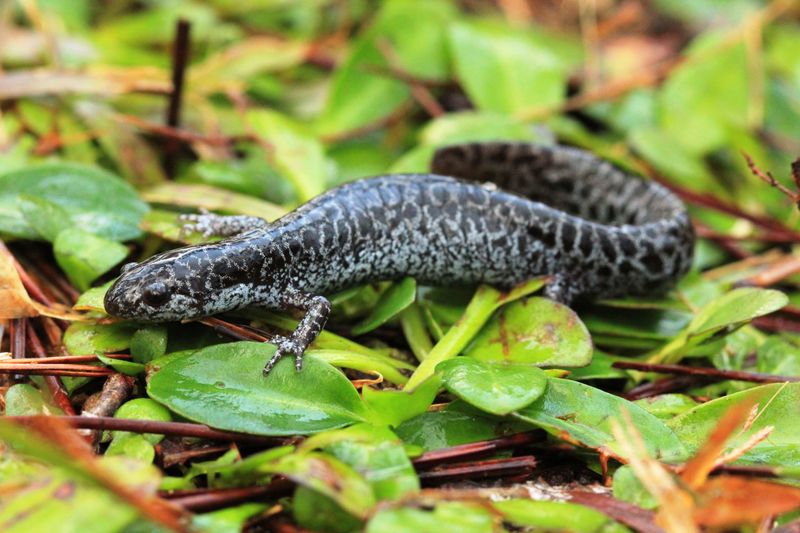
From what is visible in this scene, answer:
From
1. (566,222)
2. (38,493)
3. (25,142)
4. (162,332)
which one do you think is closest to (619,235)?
(566,222)

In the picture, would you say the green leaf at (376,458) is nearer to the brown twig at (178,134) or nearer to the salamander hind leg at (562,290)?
the salamander hind leg at (562,290)

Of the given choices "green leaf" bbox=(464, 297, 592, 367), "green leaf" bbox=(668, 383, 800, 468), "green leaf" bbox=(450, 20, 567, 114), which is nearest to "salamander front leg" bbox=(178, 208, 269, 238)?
"green leaf" bbox=(464, 297, 592, 367)

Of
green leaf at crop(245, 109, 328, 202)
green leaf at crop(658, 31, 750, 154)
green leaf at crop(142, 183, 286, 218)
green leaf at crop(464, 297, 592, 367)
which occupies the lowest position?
green leaf at crop(464, 297, 592, 367)

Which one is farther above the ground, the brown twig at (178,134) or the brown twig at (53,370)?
the brown twig at (178,134)

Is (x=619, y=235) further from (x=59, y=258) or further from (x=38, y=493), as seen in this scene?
(x=38, y=493)

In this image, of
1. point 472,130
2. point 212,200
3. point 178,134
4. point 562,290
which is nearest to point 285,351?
point 212,200

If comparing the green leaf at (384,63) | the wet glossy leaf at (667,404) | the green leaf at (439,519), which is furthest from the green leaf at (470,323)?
the green leaf at (384,63)

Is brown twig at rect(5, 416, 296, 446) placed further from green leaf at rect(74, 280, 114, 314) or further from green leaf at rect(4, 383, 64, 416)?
green leaf at rect(74, 280, 114, 314)
